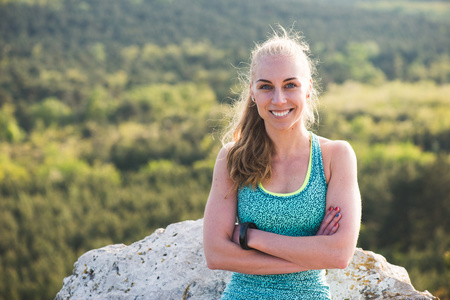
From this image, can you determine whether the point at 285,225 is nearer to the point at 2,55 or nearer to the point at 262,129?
the point at 262,129

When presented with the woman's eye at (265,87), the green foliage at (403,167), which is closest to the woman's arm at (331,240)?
the woman's eye at (265,87)

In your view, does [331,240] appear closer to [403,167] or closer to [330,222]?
[330,222]

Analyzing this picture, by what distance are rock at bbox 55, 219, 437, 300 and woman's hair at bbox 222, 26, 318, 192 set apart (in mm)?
1030

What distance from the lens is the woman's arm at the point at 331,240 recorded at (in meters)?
2.64

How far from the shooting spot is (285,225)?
9.00 feet

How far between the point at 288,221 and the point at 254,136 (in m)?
0.55

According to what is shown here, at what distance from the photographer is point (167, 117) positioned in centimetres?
3869

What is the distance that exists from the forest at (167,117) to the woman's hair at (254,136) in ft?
2.30

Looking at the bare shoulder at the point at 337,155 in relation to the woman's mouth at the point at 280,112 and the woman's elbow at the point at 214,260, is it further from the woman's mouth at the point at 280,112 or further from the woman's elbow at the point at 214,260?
the woman's elbow at the point at 214,260

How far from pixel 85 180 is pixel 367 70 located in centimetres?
3693

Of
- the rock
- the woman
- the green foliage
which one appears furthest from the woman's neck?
the green foliage

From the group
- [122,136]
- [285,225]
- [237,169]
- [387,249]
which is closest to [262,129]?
[237,169]

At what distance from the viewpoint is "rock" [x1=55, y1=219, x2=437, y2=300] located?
3410 millimetres

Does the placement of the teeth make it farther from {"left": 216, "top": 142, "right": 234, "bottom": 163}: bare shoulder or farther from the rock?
the rock
